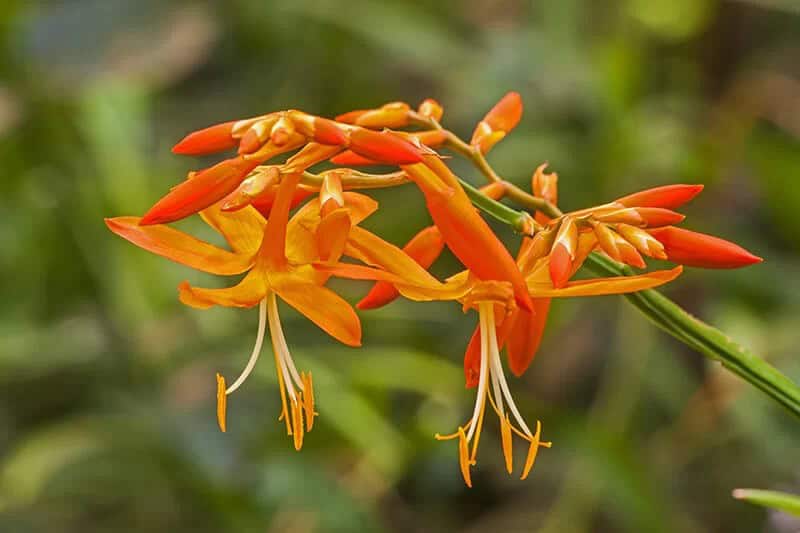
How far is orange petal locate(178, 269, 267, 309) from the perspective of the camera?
0.64 m

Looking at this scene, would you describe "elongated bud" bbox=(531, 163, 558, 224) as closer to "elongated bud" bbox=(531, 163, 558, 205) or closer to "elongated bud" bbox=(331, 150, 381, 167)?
"elongated bud" bbox=(531, 163, 558, 205)

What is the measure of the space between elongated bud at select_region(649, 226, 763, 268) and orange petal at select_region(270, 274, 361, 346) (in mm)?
168

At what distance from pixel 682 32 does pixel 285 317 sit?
99 cm

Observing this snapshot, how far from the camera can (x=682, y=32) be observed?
2.20 metres

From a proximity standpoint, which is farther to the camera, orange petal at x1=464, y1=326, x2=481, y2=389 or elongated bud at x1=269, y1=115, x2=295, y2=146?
orange petal at x1=464, y1=326, x2=481, y2=389

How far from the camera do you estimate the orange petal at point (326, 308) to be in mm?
610

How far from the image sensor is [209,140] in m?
0.60

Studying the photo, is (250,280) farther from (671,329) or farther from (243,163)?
(671,329)

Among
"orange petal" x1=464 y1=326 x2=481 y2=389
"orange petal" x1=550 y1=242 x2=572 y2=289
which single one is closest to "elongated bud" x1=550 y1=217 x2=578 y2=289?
"orange petal" x1=550 y1=242 x2=572 y2=289

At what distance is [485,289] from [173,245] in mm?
172

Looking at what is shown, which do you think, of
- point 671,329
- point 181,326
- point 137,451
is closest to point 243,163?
point 671,329

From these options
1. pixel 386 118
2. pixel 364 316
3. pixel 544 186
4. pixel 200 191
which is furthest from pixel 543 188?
pixel 364 316

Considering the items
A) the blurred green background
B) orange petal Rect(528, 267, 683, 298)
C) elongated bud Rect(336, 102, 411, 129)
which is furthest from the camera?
the blurred green background

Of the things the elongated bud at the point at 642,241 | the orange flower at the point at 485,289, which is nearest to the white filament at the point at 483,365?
the orange flower at the point at 485,289
